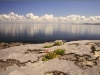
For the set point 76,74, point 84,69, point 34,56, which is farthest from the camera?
point 34,56

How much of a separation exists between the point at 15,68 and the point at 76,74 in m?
4.81

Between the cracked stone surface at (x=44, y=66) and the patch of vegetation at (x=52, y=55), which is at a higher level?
the patch of vegetation at (x=52, y=55)

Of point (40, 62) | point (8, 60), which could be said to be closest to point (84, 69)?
point (40, 62)

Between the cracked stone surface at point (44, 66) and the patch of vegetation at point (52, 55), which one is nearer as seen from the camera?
the cracked stone surface at point (44, 66)

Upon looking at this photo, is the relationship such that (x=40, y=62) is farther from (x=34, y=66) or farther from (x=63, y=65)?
(x=63, y=65)

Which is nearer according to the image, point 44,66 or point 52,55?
point 44,66

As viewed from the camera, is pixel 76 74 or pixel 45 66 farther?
pixel 45 66

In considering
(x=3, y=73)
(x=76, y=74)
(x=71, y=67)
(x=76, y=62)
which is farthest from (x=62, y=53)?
(x=3, y=73)

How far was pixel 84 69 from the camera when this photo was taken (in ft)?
35.1

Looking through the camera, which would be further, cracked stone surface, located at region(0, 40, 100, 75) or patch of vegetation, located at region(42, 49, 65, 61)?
patch of vegetation, located at region(42, 49, 65, 61)

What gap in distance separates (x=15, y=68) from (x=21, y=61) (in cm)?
171

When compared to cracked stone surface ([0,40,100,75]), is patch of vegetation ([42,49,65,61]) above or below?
above

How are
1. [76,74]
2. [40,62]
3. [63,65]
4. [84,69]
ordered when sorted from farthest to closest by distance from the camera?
[40,62], [63,65], [84,69], [76,74]

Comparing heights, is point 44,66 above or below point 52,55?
below
